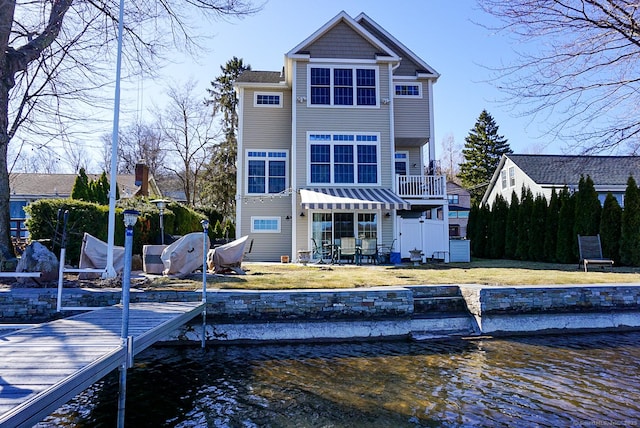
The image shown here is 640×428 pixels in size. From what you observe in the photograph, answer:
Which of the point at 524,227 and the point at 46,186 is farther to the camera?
the point at 46,186

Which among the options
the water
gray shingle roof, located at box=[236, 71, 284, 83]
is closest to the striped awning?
gray shingle roof, located at box=[236, 71, 284, 83]

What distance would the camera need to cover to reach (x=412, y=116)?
1864 centimetres

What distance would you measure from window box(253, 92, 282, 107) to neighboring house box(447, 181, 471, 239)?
2468cm

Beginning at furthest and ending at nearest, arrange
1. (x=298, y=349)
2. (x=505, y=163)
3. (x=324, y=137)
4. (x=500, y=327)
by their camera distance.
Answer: (x=505, y=163), (x=324, y=137), (x=500, y=327), (x=298, y=349)

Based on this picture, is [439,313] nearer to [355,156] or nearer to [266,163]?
[355,156]

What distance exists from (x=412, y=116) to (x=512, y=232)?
308 inches

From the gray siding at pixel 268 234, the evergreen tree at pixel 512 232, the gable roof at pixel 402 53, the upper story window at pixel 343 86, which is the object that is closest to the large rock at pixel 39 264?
the gray siding at pixel 268 234

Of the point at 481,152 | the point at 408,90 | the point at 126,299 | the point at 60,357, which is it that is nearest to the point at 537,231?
the point at 408,90

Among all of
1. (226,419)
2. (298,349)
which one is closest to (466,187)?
(298,349)

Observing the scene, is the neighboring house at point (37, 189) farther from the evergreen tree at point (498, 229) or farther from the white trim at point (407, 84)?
the evergreen tree at point (498, 229)

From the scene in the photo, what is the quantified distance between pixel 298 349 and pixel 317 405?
8.37 ft

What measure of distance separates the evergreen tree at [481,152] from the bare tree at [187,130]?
1039 inches

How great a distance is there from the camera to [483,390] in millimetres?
5305

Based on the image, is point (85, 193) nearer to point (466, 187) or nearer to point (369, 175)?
point (369, 175)
